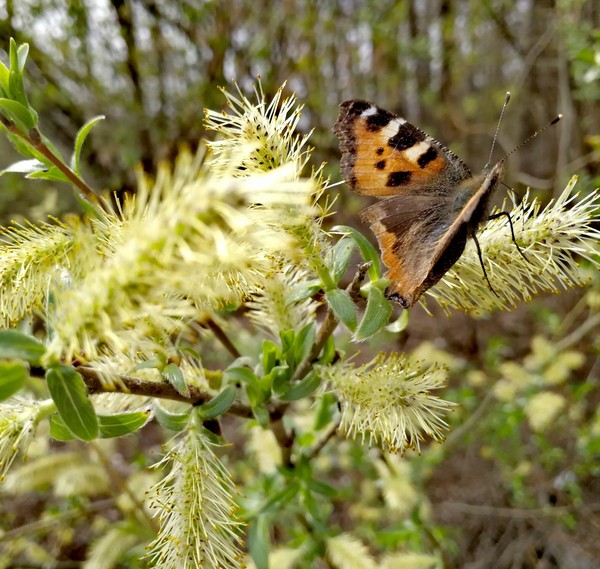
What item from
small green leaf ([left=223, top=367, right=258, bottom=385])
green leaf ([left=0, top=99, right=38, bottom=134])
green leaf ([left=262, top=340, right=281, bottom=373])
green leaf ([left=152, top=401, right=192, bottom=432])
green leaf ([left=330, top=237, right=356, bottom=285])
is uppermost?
green leaf ([left=0, top=99, right=38, bottom=134])

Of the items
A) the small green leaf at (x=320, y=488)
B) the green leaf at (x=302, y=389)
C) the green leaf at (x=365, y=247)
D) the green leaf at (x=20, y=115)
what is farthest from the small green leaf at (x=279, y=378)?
the green leaf at (x=20, y=115)

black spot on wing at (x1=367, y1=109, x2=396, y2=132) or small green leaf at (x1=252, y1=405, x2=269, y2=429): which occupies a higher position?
black spot on wing at (x1=367, y1=109, x2=396, y2=132)

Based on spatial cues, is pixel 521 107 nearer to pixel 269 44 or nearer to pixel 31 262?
pixel 269 44

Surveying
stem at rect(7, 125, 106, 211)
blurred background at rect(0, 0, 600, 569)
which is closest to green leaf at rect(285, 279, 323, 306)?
stem at rect(7, 125, 106, 211)

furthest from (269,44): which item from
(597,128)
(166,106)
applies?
(597,128)

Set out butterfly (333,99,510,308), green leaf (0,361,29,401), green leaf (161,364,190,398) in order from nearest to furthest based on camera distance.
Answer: green leaf (0,361,29,401) → green leaf (161,364,190,398) → butterfly (333,99,510,308)

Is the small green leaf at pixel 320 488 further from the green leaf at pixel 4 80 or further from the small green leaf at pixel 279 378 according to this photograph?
the green leaf at pixel 4 80

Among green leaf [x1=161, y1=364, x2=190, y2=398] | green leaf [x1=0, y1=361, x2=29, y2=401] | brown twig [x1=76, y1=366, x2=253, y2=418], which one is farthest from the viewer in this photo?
green leaf [x1=161, y1=364, x2=190, y2=398]

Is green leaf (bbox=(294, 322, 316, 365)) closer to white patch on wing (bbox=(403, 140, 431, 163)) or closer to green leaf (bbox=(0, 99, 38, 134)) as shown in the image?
white patch on wing (bbox=(403, 140, 431, 163))
